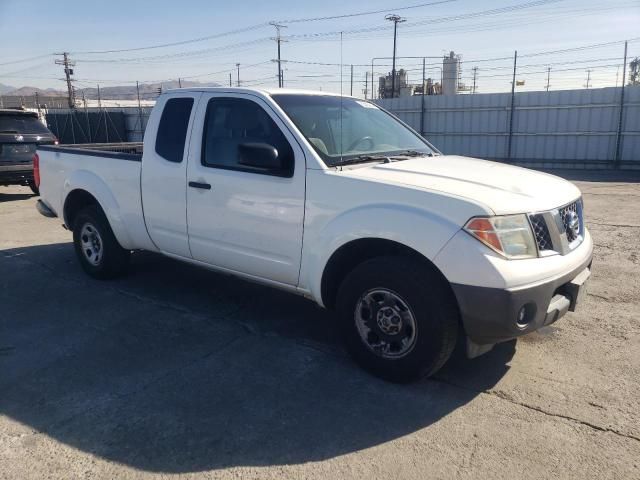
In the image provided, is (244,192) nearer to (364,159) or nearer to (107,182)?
(364,159)

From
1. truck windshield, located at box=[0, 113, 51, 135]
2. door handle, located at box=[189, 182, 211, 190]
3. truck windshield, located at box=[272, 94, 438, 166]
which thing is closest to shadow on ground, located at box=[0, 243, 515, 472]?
door handle, located at box=[189, 182, 211, 190]

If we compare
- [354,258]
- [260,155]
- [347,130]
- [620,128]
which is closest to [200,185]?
[260,155]

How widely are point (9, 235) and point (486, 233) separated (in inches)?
306

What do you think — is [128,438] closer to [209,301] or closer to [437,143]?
[209,301]

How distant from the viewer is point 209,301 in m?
5.26

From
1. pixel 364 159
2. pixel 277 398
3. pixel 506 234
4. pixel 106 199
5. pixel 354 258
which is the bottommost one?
pixel 277 398

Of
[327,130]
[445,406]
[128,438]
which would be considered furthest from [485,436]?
[327,130]

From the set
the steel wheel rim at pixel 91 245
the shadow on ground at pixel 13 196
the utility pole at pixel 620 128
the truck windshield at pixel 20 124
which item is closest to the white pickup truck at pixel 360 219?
the steel wheel rim at pixel 91 245

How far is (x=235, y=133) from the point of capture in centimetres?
442

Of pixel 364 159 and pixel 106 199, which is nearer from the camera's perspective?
pixel 364 159

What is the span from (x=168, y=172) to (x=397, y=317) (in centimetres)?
246

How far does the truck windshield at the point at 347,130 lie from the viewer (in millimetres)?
4078

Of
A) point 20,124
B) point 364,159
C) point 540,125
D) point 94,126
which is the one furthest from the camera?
point 94,126

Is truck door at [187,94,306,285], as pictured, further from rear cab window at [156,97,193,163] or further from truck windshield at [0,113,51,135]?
truck windshield at [0,113,51,135]
